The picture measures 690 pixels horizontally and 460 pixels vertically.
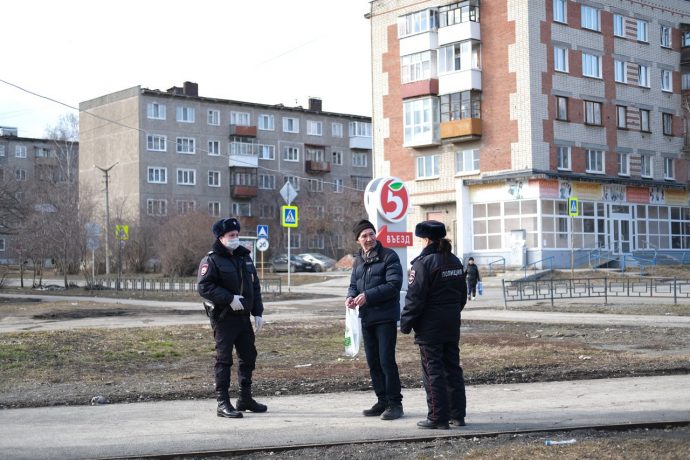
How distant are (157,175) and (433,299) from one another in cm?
7305

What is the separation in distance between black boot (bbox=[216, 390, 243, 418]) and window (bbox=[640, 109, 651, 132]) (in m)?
53.1

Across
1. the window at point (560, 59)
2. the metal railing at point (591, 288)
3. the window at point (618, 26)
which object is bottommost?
the metal railing at point (591, 288)

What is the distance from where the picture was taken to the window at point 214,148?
82.9 meters

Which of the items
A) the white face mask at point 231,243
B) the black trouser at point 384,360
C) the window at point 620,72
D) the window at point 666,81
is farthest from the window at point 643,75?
the white face mask at point 231,243

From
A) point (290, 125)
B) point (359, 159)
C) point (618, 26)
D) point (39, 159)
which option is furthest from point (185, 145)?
point (618, 26)

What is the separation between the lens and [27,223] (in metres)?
41.8

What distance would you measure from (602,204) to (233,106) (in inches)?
1633

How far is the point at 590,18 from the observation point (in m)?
54.5

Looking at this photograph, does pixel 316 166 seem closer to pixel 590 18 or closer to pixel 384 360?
pixel 590 18

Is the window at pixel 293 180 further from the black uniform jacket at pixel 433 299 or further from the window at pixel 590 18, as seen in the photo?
the black uniform jacket at pixel 433 299

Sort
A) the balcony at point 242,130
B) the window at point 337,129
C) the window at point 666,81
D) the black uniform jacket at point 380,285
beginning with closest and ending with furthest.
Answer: the black uniform jacket at point 380,285
the window at point 666,81
the balcony at point 242,130
the window at point 337,129

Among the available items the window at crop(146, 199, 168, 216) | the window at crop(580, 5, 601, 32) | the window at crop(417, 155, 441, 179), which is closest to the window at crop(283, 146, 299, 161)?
the window at crop(146, 199, 168, 216)

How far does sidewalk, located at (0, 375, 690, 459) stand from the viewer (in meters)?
7.82

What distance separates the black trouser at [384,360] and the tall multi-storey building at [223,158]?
211 feet
